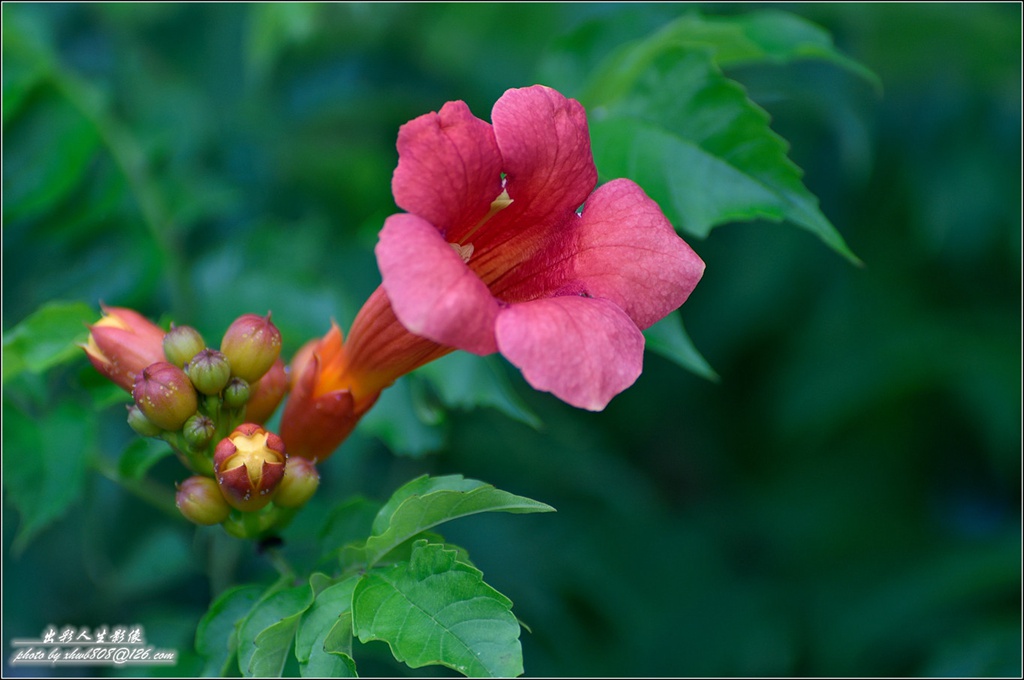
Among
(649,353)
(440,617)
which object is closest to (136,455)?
(440,617)

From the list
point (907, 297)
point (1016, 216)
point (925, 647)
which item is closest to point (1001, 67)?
point (1016, 216)

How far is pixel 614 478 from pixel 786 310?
1.15 m

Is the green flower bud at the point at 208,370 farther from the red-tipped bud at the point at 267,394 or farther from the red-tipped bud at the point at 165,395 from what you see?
the red-tipped bud at the point at 267,394

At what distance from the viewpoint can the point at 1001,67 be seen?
11.4 ft

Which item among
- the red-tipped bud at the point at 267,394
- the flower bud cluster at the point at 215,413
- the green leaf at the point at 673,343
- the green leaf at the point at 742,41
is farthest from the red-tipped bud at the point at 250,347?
the green leaf at the point at 742,41

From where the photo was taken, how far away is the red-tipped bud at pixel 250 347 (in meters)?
2.05

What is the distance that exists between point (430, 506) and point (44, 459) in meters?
1.32

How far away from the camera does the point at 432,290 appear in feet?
5.10

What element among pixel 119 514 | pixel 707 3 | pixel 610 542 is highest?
pixel 707 3

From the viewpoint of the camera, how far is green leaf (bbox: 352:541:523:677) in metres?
1.56

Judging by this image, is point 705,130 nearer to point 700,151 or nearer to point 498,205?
point 700,151

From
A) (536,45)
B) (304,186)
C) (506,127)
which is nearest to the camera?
(506,127)

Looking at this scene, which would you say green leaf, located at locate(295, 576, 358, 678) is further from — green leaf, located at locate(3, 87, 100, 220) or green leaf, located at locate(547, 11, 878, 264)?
green leaf, located at locate(3, 87, 100, 220)

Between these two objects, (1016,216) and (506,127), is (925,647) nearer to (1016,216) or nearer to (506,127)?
(1016,216)
